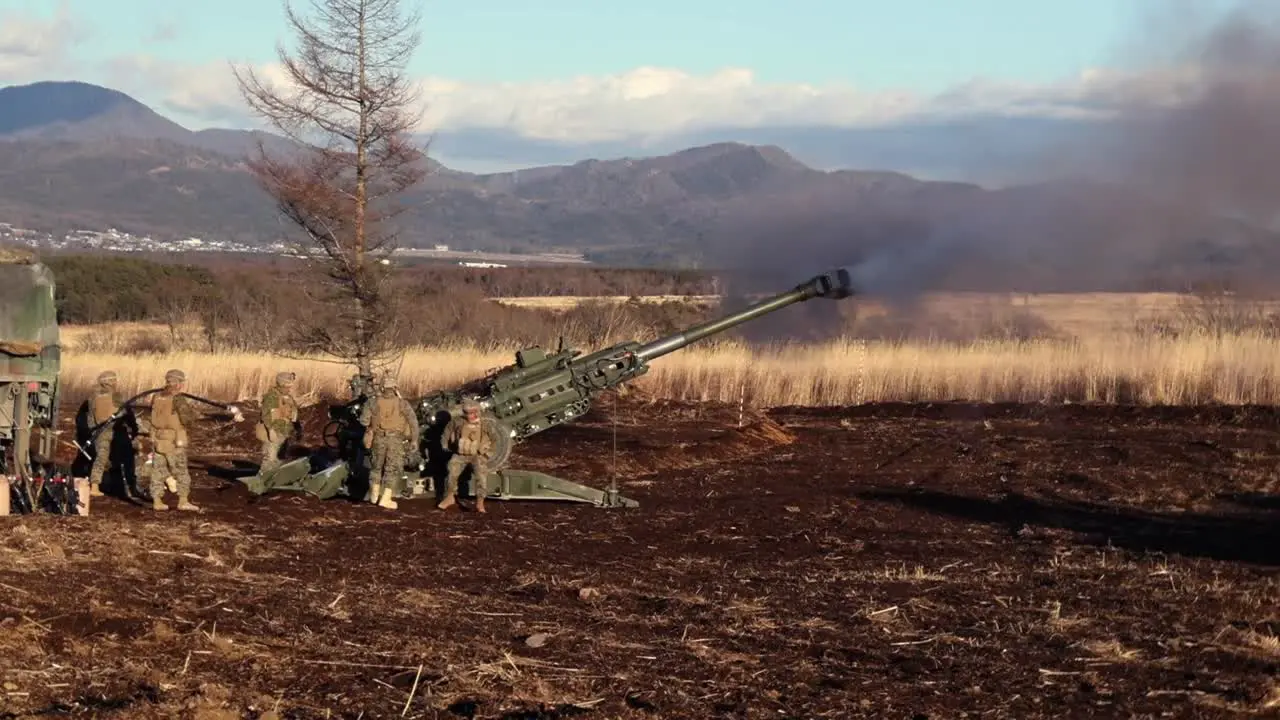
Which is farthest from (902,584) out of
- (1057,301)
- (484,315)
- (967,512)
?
(484,315)

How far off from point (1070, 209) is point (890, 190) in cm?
262

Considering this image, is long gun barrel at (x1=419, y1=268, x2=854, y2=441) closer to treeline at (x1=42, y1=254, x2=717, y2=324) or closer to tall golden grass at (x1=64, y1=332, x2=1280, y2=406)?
tall golden grass at (x1=64, y1=332, x2=1280, y2=406)

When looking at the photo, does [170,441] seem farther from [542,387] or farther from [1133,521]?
[1133,521]

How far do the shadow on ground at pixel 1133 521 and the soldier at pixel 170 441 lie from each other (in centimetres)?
689

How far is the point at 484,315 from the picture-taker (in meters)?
44.5

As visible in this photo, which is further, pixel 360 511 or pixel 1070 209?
pixel 1070 209

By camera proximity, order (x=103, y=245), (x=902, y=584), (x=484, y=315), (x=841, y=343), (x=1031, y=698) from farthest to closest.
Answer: (x=103, y=245), (x=484, y=315), (x=841, y=343), (x=902, y=584), (x=1031, y=698)

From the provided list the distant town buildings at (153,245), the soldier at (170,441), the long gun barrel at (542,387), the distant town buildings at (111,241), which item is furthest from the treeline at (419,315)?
the distant town buildings at (111,241)

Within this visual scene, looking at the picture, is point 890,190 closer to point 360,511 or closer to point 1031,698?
point 360,511

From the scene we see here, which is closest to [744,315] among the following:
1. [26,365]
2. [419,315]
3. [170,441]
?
[170,441]

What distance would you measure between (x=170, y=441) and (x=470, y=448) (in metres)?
2.74

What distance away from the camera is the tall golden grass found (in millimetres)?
25406

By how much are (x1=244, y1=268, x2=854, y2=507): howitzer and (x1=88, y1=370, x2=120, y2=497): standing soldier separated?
138 cm

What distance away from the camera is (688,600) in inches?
428
